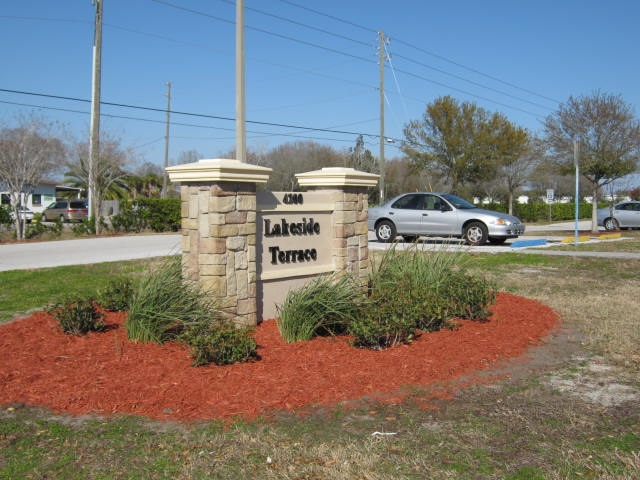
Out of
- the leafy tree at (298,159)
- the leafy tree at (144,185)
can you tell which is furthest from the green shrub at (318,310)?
the leafy tree at (144,185)

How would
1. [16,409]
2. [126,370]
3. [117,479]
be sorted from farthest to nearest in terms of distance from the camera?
[126,370]
[16,409]
[117,479]

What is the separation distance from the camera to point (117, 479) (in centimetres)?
351

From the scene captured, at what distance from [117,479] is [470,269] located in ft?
32.6

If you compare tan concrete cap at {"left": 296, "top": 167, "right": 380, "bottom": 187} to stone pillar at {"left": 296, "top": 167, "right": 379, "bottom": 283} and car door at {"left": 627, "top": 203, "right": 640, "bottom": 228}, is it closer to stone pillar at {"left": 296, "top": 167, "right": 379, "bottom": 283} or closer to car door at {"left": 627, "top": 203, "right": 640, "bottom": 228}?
stone pillar at {"left": 296, "top": 167, "right": 379, "bottom": 283}

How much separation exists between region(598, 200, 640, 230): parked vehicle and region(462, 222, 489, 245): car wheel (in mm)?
13043

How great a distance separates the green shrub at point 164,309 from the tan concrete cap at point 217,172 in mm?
1020

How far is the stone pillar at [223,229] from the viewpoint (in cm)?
630

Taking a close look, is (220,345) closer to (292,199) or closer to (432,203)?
(292,199)

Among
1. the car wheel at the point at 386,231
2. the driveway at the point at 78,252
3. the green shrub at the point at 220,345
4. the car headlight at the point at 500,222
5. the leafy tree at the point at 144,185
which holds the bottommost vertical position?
the green shrub at the point at 220,345

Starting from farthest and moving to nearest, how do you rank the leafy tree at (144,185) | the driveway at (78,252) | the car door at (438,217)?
the leafy tree at (144,185)
the car door at (438,217)
the driveway at (78,252)

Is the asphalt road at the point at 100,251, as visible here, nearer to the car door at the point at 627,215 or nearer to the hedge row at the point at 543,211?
the car door at the point at 627,215

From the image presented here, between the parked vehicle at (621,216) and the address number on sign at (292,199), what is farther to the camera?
the parked vehicle at (621,216)

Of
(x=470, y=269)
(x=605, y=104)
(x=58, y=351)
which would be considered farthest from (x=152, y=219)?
(x=58, y=351)

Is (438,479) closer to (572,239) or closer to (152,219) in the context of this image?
(572,239)
